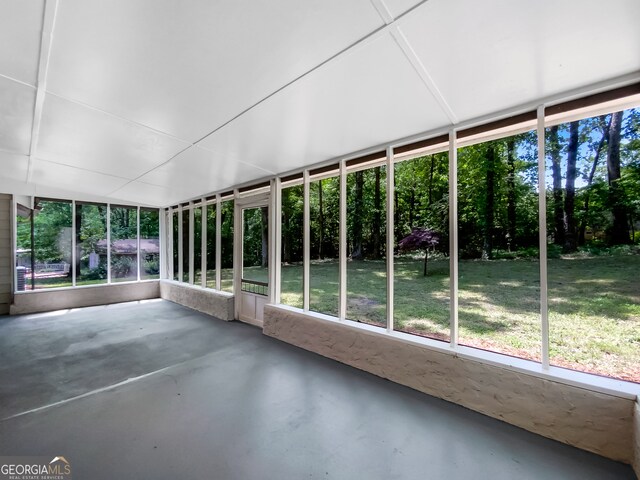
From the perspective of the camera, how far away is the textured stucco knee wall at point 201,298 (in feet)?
18.1

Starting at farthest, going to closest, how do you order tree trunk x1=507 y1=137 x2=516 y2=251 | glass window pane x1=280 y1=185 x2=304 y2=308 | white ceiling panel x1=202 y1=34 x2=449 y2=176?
glass window pane x1=280 y1=185 x2=304 y2=308 < tree trunk x1=507 y1=137 x2=516 y2=251 < white ceiling panel x1=202 y1=34 x2=449 y2=176

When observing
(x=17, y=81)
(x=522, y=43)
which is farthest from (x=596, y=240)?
(x=17, y=81)

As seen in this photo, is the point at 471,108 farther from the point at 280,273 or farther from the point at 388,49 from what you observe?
the point at 280,273

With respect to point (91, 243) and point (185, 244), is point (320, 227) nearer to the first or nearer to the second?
point (185, 244)

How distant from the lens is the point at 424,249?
4559mm

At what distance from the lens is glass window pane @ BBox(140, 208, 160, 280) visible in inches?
307

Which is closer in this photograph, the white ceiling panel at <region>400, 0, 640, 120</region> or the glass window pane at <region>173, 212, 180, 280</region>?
the white ceiling panel at <region>400, 0, 640, 120</region>

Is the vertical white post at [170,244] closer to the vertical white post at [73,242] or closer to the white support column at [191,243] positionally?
the white support column at [191,243]

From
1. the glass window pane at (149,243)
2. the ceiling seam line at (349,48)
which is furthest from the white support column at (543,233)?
the glass window pane at (149,243)

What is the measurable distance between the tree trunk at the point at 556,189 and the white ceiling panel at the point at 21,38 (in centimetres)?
438

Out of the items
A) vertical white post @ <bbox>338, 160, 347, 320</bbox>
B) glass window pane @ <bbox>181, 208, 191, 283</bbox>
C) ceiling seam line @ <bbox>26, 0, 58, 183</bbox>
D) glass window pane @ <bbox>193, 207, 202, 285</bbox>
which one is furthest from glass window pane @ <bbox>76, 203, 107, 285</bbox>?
vertical white post @ <bbox>338, 160, 347, 320</bbox>

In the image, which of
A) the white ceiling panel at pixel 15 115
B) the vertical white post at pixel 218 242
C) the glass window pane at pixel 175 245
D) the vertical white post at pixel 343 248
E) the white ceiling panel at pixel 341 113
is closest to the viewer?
the white ceiling panel at pixel 341 113

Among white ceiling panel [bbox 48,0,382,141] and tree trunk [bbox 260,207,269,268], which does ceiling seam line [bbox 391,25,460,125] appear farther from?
tree trunk [bbox 260,207,269,268]

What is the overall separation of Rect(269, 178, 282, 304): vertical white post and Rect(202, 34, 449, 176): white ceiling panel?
3.49 ft
